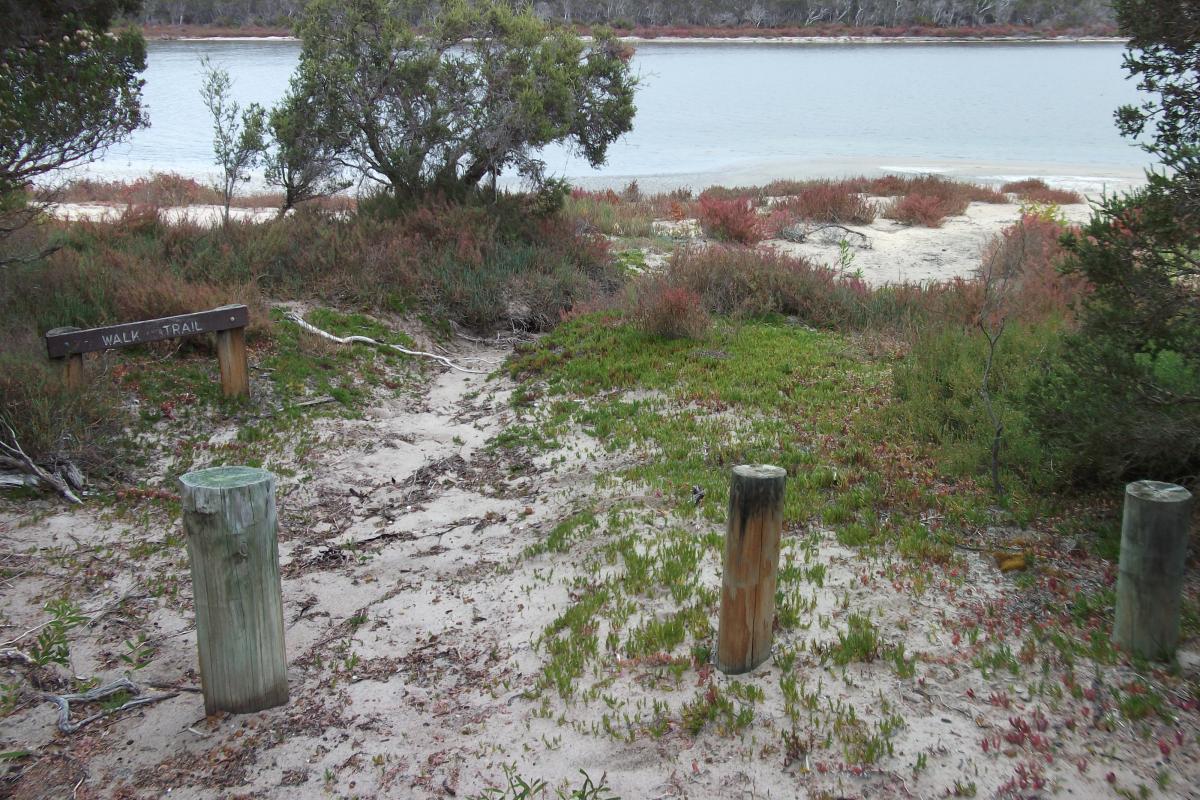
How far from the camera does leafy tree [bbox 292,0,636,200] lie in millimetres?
14047

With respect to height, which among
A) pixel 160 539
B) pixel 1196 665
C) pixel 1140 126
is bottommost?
pixel 160 539

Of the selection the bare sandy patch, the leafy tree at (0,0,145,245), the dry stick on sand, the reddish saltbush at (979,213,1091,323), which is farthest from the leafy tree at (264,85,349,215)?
the reddish saltbush at (979,213,1091,323)

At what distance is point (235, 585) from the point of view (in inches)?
172

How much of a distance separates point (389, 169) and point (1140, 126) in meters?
11.3

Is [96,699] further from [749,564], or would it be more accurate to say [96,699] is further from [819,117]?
[819,117]

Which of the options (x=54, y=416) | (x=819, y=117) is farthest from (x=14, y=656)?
(x=819, y=117)

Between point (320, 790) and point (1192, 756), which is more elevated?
point (1192, 756)

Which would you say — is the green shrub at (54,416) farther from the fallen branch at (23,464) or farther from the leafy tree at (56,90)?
the leafy tree at (56,90)

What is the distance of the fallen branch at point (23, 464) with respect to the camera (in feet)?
23.2

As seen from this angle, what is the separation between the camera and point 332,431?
8969mm

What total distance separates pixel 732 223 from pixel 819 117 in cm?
3202

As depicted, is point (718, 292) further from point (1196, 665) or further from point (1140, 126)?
point (1196, 665)

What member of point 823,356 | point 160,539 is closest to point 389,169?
point 823,356

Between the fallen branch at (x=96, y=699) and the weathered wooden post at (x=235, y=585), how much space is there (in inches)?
16.9
